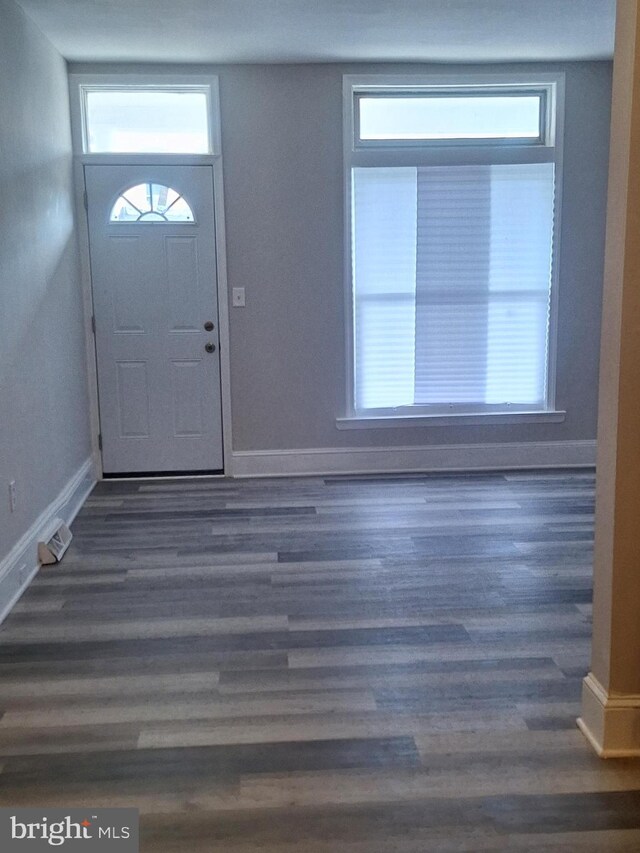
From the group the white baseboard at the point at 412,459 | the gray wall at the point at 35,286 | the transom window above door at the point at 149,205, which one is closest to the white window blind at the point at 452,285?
the white baseboard at the point at 412,459

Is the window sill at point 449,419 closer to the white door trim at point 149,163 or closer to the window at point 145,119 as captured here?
the white door trim at point 149,163

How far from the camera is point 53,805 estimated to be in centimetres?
205

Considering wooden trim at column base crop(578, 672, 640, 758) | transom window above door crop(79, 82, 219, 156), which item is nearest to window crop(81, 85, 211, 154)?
transom window above door crop(79, 82, 219, 156)

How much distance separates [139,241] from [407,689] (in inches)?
143

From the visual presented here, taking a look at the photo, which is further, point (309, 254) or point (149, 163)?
point (309, 254)

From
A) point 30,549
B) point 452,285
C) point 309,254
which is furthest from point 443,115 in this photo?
point 30,549

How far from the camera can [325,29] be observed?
169 inches

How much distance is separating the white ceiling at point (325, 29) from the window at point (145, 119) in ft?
0.78

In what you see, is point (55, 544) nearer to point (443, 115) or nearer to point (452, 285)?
point (452, 285)

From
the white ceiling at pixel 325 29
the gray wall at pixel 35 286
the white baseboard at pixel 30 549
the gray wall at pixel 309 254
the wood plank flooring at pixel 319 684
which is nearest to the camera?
the wood plank flooring at pixel 319 684

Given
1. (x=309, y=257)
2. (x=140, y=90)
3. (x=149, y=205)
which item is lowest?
(x=309, y=257)

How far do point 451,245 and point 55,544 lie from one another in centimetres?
314

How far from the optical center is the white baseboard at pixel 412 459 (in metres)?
5.44

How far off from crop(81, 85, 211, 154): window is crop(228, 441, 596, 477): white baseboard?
2102 millimetres
